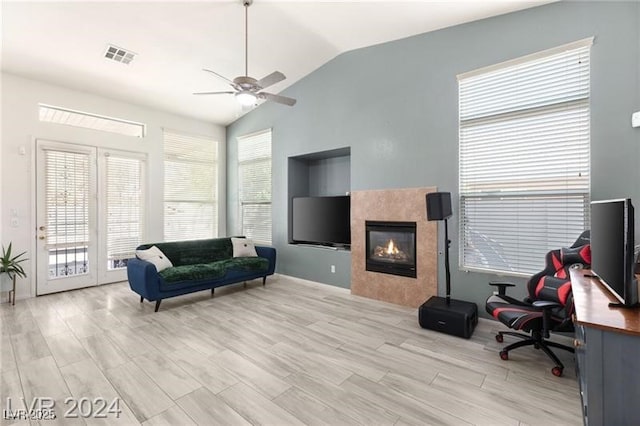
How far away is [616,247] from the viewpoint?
68.1 inches

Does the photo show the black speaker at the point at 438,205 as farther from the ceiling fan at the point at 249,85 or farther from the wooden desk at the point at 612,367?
the ceiling fan at the point at 249,85

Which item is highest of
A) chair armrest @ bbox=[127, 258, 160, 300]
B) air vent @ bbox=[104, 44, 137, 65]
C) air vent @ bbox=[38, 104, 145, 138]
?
air vent @ bbox=[104, 44, 137, 65]

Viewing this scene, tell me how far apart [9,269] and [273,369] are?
14.2ft

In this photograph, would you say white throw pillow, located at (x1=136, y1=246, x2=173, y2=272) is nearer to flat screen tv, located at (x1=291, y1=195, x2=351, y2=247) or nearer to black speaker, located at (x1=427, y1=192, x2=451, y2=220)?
flat screen tv, located at (x1=291, y1=195, x2=351, y2=247)

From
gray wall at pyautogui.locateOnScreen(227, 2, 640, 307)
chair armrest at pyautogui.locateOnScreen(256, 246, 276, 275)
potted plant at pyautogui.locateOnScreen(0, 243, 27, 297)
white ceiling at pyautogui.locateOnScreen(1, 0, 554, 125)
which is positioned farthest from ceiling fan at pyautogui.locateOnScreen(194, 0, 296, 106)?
potted plant at pyautogui.locateOnScreen(0, 243, 27, 297)

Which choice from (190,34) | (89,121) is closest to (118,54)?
(190,34)

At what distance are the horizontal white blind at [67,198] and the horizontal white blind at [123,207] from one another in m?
0.34

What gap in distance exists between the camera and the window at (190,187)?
6031 millimetres

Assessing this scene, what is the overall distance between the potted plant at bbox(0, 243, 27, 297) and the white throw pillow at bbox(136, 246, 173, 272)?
174 centimetres

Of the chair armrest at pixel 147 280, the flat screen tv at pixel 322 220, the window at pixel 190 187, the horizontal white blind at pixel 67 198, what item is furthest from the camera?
the window at pixel 190 187

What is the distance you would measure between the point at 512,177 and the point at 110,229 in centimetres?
640

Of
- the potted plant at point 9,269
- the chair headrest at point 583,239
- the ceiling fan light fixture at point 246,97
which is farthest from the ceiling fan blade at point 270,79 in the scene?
the potted plant at point 9,269

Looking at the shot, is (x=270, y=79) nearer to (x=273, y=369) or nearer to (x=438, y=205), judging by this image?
(x=438, y=205)

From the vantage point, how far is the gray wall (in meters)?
2.75
